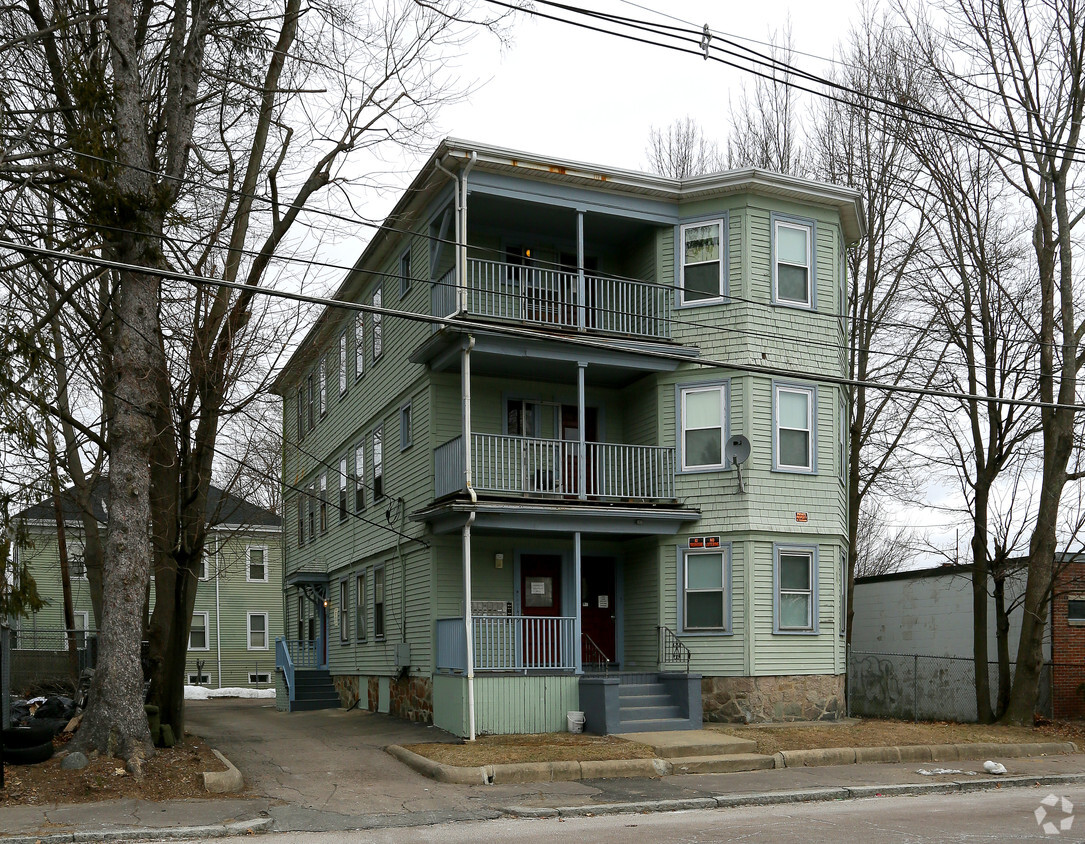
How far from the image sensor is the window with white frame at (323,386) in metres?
30.6

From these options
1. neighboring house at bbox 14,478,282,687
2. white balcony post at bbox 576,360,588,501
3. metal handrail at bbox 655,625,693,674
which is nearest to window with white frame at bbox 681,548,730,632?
metal handrail at bbox 655,625,693,674

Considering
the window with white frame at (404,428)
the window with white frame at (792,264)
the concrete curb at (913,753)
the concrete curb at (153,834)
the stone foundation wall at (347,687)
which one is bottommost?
the stone foundation wall at (347,687)

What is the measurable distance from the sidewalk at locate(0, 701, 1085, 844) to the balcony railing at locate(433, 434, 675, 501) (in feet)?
15.0

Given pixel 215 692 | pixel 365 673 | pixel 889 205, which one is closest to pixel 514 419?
pixel 365 673

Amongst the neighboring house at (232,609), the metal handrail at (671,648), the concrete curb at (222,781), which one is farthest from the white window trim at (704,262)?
the neighboring house at (232,609)

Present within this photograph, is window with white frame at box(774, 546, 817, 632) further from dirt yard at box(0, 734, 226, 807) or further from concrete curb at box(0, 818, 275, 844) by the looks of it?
concrete curb at box(0, 818, 275, 844)

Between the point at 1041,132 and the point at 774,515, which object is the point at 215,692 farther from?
the point at 1041,132

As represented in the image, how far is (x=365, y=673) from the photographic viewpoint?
24.7 m

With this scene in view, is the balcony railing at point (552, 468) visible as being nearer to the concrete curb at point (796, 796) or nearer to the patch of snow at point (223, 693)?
the concrete curb at point (796, 796)

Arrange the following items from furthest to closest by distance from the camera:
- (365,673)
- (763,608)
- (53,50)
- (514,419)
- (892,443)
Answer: (892,443) < (365,673) < (514,419) < (763,608) < (53,50)

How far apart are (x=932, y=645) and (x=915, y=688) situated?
275cm

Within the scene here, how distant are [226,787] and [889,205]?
20534 mm

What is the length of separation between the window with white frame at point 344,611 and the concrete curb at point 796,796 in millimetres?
15763

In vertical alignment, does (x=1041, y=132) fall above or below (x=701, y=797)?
above
